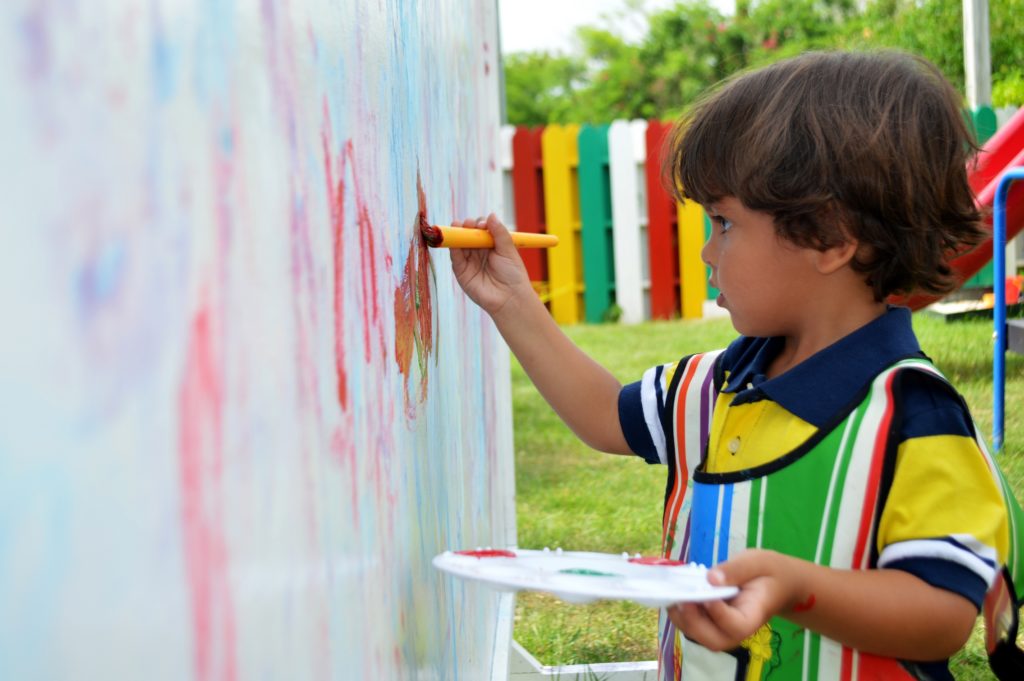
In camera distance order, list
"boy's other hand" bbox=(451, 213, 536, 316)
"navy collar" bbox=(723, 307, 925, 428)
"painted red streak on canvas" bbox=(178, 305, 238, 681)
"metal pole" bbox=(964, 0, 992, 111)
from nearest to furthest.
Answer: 1. "painted red streak on canvas" bbox=(178, 305, 238, 681)
2. "navy collar" bbox=(723, 307, 925, 428)
3. "boy's other hand" bbox=(451, 213, 536, 316)
4. "metal pole" bbox=(964, 0, 992, 111)

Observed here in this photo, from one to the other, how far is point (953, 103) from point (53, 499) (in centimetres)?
109

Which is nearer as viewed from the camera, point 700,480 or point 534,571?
point 534,571

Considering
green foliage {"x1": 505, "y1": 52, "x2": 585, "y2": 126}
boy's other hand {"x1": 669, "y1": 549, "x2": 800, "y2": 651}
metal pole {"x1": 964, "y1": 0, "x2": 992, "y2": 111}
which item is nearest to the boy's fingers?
boy's other hand {"x1": 669, "y1": 549, "x2": 800, "y2": 651}

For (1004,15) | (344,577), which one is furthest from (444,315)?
(1004,15)

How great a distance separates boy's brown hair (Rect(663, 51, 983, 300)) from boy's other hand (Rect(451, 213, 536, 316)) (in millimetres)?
217

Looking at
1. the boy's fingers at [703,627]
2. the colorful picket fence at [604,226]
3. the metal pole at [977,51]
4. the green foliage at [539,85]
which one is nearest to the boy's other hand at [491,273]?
the boy's fingers at [703,627]

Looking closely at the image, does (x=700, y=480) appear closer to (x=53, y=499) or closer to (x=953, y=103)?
(x=953, y=103)

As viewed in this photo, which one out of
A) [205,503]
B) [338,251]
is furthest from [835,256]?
[205,503]

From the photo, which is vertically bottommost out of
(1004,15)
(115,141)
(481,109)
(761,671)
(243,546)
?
(761,671)

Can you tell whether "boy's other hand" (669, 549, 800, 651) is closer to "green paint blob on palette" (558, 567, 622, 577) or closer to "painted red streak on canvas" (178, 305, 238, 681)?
"green paint blob on palette" (558, 567, 622, 577)

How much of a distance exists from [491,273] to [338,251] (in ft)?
2.09

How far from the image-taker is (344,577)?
65 cm

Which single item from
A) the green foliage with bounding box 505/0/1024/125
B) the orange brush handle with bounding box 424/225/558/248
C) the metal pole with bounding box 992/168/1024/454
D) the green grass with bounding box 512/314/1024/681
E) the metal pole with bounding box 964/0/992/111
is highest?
the green foliage with bounding box 505/0/1024/125

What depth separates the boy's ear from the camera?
1.12 metres
